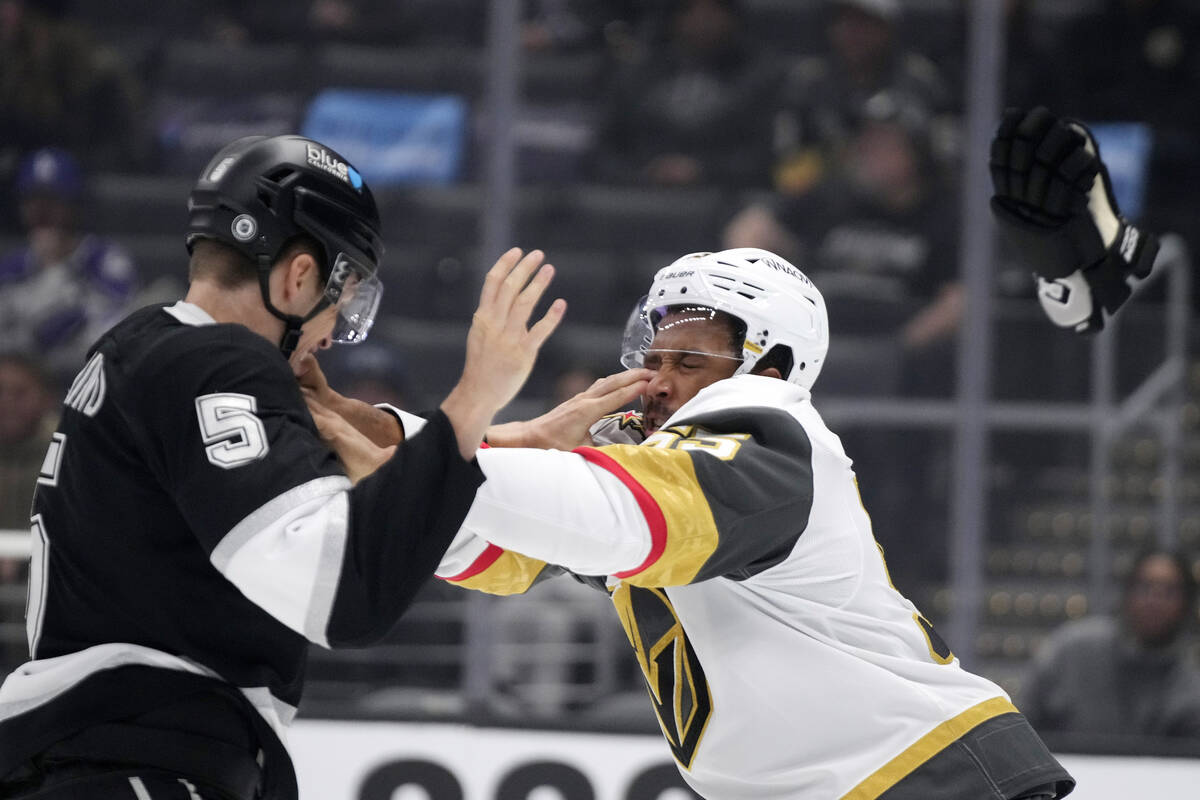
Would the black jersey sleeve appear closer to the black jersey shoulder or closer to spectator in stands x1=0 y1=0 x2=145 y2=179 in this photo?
the black jersey shoulder

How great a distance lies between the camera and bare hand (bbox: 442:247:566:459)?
2195 mm

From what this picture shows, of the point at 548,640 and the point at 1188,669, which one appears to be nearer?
the point at 1188,669

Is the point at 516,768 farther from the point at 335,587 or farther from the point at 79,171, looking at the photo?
the point at 79,171

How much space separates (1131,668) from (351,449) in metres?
3.63

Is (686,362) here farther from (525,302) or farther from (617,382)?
(525,302)

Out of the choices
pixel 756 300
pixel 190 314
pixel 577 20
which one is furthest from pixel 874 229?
pixel 190 314

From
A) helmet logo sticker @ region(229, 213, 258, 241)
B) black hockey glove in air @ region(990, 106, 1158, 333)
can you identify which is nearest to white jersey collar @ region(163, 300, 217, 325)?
helmet logo sticker @ region(229, 213, 258, 241)

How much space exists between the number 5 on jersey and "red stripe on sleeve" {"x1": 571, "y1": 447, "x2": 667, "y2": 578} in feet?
1.86

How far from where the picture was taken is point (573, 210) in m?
6.71

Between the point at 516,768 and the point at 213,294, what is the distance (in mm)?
2491

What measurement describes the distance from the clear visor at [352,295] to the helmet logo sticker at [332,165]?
121mm

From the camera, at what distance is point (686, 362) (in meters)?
2.96

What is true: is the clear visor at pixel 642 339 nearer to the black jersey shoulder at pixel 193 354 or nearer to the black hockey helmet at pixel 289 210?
the black hockey helmet at pixel 289 210

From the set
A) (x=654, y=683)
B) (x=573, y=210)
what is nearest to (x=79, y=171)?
(x=573, y=210)
